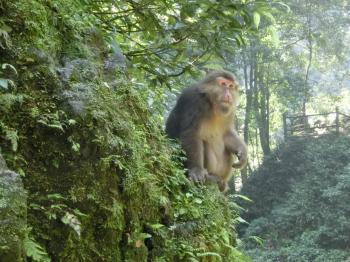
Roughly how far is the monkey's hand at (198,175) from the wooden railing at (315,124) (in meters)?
16.3

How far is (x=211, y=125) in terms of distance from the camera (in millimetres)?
5262

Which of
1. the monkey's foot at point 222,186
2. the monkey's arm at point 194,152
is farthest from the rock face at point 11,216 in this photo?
the monkey's foot at point 222,186

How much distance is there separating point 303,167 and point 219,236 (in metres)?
15.8

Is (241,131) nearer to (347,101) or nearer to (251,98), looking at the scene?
(251,98)

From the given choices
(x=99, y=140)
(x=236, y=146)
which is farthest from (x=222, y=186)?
(x=99, y=140)

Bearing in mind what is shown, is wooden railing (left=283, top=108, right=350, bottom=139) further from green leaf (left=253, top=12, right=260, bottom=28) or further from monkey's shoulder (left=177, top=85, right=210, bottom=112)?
green leaf (left=253, top=12, right=260, bottom=28)

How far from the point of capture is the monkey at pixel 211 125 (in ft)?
16.2

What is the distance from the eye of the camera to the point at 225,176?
5.52m

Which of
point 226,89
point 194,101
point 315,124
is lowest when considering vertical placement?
point 194,101

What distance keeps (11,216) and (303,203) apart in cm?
1571

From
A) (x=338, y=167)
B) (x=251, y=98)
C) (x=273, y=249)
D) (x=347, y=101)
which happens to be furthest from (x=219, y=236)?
(x=347, y=101)

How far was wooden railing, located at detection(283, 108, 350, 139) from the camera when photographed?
20.0 meters

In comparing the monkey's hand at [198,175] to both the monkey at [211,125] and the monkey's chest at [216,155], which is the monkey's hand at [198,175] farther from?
the monkey's chest at [216,155]

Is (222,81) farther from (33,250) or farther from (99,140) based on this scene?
(33,250)
